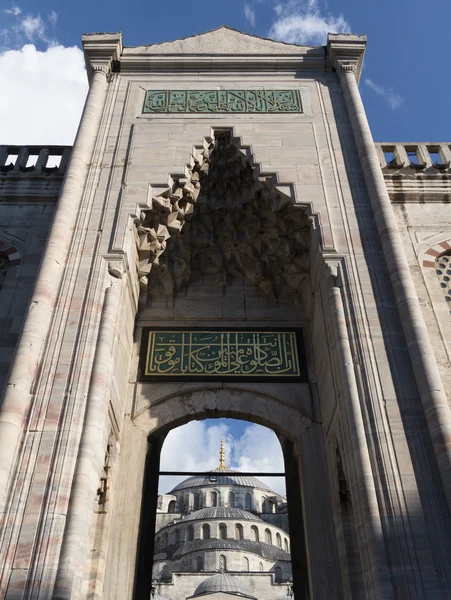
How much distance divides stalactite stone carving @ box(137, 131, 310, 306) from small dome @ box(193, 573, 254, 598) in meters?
A: 26.9

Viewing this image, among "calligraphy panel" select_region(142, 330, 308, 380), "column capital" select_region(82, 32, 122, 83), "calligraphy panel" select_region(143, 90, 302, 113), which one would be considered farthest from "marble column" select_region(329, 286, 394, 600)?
"column capital" select_region(82, 32, 122, 83)

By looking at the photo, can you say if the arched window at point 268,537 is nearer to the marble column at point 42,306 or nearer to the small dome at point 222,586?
the small dome at point 222,586

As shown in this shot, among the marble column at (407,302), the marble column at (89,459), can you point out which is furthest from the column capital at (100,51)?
the marble column at (89,459)

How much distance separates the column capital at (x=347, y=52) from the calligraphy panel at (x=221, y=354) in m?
4.50

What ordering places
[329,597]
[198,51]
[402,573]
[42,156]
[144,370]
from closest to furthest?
[402,573] < [329,597] < [144,370] < [42,156] < [198,51]

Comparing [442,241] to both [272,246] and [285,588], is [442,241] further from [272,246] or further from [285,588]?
[285,588]

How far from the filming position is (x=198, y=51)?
895 cm

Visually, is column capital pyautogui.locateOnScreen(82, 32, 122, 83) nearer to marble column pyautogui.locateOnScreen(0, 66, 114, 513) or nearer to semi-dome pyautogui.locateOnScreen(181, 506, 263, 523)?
marble column pyautogui.locateOnScreen(0, 66, 114, 513)

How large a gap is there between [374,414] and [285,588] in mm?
32579

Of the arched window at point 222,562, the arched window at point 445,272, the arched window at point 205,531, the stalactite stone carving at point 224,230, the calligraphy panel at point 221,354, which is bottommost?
the calligraphy panel at point 221,354

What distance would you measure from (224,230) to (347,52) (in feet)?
12.0

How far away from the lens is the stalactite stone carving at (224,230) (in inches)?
275

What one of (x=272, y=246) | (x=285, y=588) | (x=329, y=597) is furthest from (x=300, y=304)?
(x=285, y=588)

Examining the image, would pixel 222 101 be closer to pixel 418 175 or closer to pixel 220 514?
pixel 418 175
